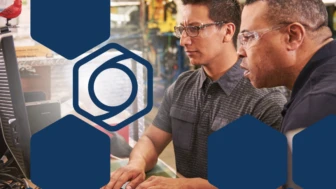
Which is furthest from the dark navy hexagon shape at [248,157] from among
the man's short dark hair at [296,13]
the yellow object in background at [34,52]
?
the yellow object in background at [34,52]

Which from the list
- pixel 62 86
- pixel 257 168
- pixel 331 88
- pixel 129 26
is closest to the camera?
pixel 331 88

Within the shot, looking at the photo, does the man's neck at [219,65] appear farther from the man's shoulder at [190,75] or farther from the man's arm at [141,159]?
the man's arm at [141,159]

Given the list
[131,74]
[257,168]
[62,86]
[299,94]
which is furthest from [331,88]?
[62,86]

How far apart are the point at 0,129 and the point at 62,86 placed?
65 centimetres

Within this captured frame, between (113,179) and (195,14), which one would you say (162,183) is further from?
(195,14)

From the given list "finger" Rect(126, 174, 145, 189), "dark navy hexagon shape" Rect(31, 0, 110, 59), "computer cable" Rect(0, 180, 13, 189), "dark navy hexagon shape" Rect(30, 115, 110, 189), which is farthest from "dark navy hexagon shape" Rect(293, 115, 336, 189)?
"computer cable" Rect(0, 180, 13, 189)

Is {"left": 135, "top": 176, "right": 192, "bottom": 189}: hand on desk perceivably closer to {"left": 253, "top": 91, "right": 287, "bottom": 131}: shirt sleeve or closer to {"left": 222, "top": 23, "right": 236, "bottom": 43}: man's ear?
{"left": 253, "top": 91, "right": 287, "bottom": 131}: shirt sleeve

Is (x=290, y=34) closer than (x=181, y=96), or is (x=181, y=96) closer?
(x=290, y=34)

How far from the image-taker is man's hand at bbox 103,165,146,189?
4.74ft

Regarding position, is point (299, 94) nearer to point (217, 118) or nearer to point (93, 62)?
point (217, 118)

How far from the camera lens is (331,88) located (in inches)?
41.7

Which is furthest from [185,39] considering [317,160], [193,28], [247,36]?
[317,160]

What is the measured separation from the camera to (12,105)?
3.96 feet

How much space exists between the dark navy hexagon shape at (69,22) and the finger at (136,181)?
1.65 feet
